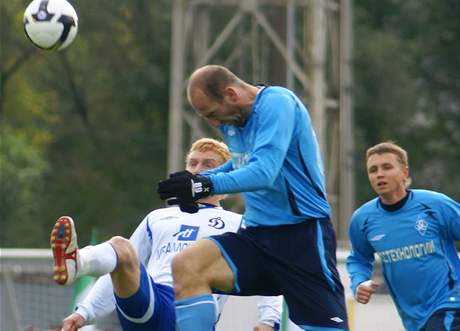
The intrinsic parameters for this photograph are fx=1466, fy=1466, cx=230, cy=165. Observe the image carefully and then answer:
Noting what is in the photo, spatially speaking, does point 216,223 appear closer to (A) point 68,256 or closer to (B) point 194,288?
(B) point 194,288

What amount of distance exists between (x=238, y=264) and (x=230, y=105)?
0.81m

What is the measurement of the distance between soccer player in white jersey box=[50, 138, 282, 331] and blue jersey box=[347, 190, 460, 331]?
793 mm

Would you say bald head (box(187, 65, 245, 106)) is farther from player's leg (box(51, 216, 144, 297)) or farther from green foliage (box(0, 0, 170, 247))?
green foliage (box(0, 0, 170, 247))

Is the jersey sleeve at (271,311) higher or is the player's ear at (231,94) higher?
the player's ear at (231,94)

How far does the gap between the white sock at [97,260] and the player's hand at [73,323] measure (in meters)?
0.67

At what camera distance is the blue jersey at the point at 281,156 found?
7.34 m

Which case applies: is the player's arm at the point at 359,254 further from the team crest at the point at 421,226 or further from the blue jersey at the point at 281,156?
the blue jersey at the point at 281,156

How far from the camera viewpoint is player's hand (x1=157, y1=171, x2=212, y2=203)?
7.12 m

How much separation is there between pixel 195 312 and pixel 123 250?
624 millimetres

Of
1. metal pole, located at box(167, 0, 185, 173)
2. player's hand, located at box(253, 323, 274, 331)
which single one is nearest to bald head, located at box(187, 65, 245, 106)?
player's hand, located at box(253, 323, 274, 331)

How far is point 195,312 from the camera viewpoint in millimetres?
7277

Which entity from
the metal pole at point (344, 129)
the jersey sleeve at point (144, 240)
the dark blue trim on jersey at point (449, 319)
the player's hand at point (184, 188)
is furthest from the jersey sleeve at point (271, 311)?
the metal pole at point (344, 129)

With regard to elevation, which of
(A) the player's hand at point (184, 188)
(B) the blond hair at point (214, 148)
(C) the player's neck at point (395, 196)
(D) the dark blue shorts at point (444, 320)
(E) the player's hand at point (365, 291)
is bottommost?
(D) the dark blue shorts at point (444, 320)

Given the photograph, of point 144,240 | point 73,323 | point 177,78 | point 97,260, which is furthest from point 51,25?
point 177,78
